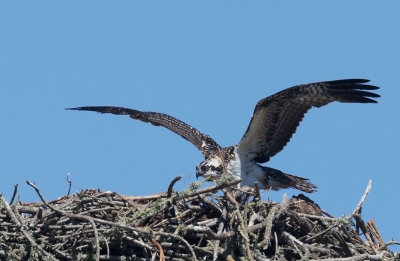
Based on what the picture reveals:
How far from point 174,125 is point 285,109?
177 cm

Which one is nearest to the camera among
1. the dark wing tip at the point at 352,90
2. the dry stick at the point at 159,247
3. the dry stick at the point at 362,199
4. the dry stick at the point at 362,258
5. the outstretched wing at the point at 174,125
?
the dry stick at the point at 159,247

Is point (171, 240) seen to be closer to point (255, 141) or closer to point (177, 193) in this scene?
point (177, 193)

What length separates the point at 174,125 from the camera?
36.1 feet

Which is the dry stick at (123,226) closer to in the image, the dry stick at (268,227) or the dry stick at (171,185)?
the dry stick at (171,185)

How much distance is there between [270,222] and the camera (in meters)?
7.07

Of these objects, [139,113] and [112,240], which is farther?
[139,113]

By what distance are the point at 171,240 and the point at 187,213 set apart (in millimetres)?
290

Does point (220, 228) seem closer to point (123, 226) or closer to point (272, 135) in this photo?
point (123, 226)

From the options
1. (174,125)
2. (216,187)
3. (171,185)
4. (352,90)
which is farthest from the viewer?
(174,125)

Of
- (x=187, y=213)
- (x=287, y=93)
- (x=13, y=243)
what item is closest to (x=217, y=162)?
(x=287, y=93)

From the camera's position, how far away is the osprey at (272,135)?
9.40 metres

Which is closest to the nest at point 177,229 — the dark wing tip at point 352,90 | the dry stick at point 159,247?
the dry stick at point 159,247

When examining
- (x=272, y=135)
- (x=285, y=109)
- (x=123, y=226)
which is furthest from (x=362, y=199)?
(x=272, y=135)

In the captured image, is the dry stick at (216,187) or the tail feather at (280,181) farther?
the tail feather at (280,181)
